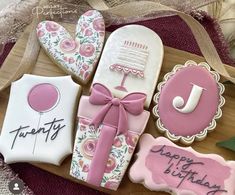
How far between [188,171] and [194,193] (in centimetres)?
4

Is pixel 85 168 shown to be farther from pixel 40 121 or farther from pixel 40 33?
pixel 40 33

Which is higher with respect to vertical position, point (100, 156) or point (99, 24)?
point (99, 24)

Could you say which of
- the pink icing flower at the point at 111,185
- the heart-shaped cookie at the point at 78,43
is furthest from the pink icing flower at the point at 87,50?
the pink icing flower at the point at 111,185

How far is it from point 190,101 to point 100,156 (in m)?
0.19

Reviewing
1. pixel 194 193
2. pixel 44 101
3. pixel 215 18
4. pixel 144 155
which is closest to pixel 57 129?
pixel 44 101

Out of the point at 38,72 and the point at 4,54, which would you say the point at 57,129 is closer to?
the point at 38,72

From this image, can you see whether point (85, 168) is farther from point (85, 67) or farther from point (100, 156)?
point (85, 67)

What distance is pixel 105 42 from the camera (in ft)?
3.14

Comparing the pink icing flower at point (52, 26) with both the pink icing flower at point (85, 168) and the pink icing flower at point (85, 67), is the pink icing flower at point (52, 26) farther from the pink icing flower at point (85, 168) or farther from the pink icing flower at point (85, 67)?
the pink icing flower at point (85, 168)

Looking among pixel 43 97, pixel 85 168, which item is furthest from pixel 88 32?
pixel 85 168

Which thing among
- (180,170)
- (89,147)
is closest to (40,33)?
(89,147)

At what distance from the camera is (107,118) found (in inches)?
33.6

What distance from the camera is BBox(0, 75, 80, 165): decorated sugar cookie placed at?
88 cm

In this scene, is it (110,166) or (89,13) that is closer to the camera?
(110,166)
